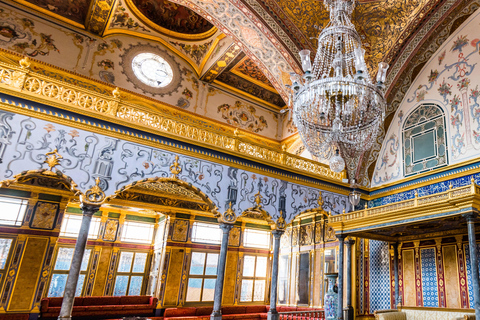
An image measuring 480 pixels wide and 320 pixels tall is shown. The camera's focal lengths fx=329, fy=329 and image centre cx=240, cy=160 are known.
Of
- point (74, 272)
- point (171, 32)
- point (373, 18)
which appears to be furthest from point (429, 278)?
point (171, 32)

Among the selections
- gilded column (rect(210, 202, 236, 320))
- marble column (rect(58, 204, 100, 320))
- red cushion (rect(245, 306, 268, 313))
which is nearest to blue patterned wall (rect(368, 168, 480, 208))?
gilded column (rect(210, 202, 236, 320))

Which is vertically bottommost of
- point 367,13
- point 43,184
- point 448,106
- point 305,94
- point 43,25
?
point 43,184

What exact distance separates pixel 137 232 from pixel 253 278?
17.2ft

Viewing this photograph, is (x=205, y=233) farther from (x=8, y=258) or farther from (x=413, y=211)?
(x=413, y=211)

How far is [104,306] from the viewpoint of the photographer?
33.9ft

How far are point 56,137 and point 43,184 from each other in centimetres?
470

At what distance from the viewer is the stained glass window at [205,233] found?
13.1 metres

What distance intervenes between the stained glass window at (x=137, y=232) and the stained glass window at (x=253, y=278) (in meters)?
4.13

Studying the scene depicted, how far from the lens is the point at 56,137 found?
653 centimetres

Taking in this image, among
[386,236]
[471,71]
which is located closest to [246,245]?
[386,236]

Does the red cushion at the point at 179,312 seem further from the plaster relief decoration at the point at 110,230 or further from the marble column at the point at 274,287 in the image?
the marble column at the point at 274,287

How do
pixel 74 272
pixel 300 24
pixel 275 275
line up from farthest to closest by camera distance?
pixel 300 24 < pixel 275 275 < pixel 74 272

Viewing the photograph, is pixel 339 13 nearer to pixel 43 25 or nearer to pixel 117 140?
pixel 117 140

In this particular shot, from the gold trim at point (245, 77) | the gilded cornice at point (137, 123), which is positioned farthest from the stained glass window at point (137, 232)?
the gold trim at point (245, 77)
